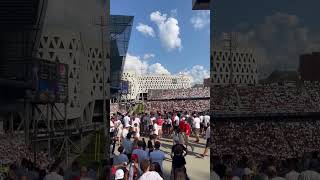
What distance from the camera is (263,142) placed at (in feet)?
25.9

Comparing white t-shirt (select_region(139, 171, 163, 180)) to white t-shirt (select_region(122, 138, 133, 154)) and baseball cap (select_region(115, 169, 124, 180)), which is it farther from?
white t-shirt (select_region(122, 138, 133, 154))

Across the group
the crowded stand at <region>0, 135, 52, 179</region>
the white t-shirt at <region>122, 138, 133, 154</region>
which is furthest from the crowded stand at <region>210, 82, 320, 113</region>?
the crowded stand at <region>0, 135, 52, 179</region>

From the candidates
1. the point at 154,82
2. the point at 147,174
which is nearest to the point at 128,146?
the point at 147,174

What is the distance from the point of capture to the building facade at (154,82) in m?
103

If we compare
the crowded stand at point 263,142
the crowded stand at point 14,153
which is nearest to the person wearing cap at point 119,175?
the crowded stand at point 263,142

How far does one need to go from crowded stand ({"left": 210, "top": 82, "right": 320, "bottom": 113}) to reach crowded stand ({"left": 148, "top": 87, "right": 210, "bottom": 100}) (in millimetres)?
42169

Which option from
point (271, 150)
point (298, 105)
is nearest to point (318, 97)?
point (298, 105)

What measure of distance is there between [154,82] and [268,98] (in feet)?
368

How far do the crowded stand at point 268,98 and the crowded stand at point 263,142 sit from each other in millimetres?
210

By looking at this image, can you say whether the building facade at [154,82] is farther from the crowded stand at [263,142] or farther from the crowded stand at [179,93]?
the crowded stand at [263,142]

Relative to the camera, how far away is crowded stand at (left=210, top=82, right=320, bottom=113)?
7.93 meters

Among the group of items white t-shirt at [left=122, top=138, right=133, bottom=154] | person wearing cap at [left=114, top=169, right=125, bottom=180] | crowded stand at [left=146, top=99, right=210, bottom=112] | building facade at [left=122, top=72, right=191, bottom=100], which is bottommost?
person wearing cap at [left=114, top=169, right=125, bottom=180]

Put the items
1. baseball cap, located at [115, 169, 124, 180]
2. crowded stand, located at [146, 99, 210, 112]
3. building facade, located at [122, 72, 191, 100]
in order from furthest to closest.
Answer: building facade, located at [122, 72, 191, 100] → crowded stand, located at [146, 99, 210, 112] → baseball cap, located at [115, 169, 124, 180]

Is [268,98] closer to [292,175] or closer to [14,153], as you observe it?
[292,175]
